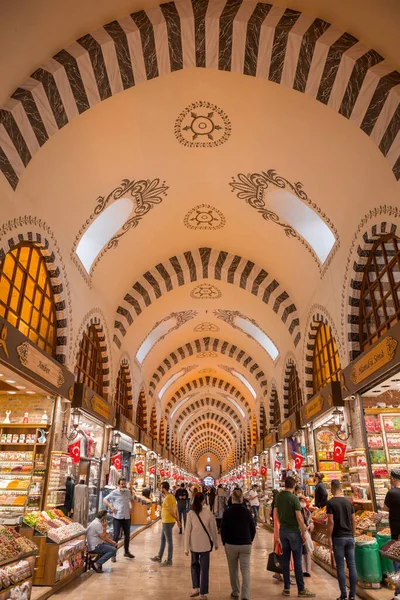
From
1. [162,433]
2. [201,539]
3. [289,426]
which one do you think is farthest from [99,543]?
[162,433]

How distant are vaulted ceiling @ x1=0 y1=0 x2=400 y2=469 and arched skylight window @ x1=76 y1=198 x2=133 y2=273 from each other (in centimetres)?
15

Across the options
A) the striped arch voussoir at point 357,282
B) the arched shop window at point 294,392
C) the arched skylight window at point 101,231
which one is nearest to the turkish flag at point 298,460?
the arched shop window at point 294,392

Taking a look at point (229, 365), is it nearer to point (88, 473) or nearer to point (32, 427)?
point (88, 473)

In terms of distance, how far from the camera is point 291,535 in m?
5.02

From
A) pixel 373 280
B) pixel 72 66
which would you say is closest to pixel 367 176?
pixel 373 280

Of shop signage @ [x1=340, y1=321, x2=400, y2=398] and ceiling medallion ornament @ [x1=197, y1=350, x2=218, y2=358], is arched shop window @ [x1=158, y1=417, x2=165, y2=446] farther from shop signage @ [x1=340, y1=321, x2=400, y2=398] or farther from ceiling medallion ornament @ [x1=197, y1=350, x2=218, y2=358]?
shop signage @ [x1=340, y1=321, x2=400, y2=398]

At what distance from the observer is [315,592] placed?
5234 millimetres

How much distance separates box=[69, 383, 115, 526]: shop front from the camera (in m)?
7.67

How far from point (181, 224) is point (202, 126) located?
2914 millimetres

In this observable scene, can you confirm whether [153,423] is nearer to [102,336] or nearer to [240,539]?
[102,336]

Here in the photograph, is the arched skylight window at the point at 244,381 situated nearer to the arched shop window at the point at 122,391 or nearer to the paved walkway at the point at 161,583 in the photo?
the arched shop window at the point at 122,391

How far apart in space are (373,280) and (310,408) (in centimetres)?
→ 365

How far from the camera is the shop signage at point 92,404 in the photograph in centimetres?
776

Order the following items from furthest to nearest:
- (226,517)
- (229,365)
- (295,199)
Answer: (229,365), (295,199), (226,517)
